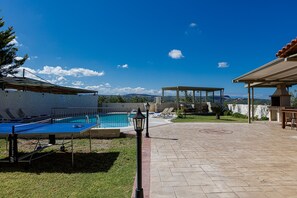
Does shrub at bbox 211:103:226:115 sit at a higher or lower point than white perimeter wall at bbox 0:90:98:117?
lower

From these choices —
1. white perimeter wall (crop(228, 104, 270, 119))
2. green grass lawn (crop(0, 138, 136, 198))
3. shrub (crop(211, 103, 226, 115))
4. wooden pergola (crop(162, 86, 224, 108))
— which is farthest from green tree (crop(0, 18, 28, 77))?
white perimeter wall (crop(228, 104, 270, 119))

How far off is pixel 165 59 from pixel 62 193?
998 inches

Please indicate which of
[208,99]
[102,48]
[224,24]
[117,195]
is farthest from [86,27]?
[208,99]

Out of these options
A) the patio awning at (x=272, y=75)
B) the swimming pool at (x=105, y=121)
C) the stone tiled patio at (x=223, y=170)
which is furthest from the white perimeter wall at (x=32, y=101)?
the patio awning at (x=272, y=75)

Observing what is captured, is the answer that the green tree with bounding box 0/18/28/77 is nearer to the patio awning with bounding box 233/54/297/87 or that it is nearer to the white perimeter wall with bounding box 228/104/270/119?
the patio awning with bounding box 233/54/297/87

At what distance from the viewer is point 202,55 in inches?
1067

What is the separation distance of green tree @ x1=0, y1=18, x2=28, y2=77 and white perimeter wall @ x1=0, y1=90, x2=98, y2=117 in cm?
397

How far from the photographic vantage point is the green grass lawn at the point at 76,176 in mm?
3488

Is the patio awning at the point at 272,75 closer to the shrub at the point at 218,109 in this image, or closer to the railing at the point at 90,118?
the railing at the point at 90,118

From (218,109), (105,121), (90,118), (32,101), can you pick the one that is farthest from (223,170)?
(218,109)

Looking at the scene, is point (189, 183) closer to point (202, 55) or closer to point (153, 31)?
point (153, 31)

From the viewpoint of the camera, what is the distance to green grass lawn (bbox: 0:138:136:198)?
349 centimetres

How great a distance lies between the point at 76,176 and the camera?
4273 mm

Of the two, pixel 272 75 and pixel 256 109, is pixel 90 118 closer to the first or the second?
pixel 272 75
